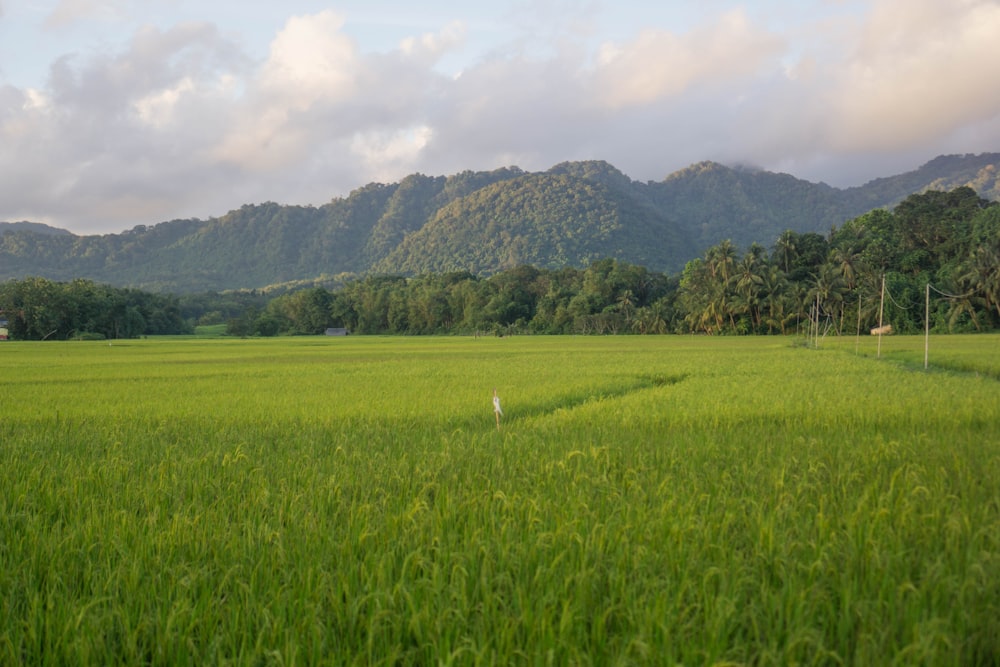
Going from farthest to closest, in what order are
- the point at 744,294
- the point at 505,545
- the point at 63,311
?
the point at 63,311
the point at 744,294
the point at 505,545

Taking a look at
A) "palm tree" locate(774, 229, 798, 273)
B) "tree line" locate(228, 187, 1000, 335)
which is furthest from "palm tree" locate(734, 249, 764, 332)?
"palm tree" locate(774, 229, 798, 273)

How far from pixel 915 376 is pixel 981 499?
11711 mm

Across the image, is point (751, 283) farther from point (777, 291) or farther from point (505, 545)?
point (505, 545)

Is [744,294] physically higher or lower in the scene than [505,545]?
higher

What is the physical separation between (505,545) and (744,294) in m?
57.8

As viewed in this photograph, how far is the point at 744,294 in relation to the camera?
185 ft

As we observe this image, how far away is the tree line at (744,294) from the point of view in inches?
1911

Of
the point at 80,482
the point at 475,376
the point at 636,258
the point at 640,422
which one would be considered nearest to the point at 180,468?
the point at 80,482

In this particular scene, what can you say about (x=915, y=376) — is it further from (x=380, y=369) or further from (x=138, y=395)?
(x=138, y=395)

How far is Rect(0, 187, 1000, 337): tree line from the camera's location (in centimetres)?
4853

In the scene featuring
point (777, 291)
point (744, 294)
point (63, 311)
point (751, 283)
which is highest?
point (751, 283)

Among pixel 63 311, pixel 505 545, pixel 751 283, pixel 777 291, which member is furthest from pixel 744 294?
pixel 63 311

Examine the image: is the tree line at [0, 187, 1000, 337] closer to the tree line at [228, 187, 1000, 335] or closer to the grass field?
the tree line at [228, 187, 1000, 335]

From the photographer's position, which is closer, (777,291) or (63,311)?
(777,291)
